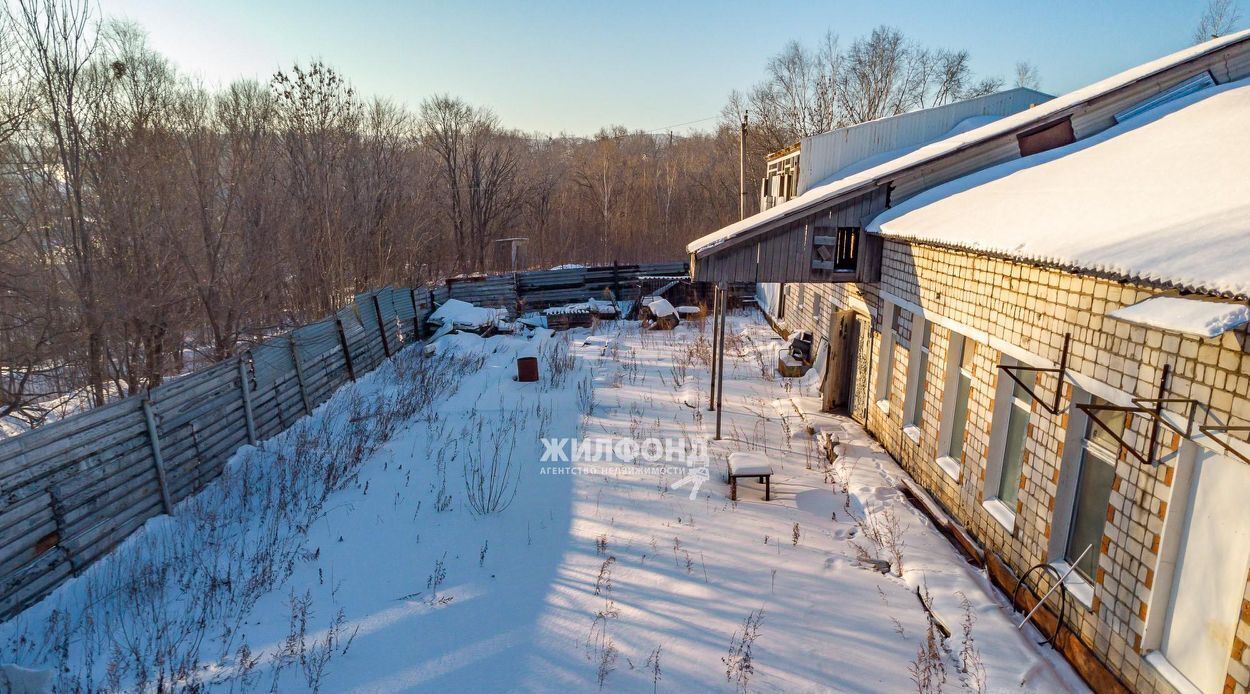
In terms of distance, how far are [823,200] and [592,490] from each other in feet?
17.9

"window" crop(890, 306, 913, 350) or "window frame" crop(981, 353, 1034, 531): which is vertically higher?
"window" crop(890, 306, 913, 350)

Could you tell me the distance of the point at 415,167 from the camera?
33.8 m

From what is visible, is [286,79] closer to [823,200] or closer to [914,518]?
[823,200]

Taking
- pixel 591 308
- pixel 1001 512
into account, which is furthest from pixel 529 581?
pixel 591 308

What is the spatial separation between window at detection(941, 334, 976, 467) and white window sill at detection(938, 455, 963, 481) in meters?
0.03

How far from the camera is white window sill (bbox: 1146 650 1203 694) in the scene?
3.76m

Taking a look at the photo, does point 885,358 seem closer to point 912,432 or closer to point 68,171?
point 912,432

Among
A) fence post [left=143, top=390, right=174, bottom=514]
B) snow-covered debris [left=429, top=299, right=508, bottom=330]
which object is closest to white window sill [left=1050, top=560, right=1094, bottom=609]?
fence post [left=143, top=390, right=174, bottom=514]

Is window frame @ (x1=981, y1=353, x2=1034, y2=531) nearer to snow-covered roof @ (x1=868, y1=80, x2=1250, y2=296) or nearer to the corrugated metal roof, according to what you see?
snow-covered roof @ (x1=868, y1=80, x2=1250, y2=296)

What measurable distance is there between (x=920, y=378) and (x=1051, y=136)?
3686mm

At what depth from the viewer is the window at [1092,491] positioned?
4.74 metres

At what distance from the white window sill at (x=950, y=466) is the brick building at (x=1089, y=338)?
3 centimetres

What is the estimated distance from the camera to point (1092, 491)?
16.4ft

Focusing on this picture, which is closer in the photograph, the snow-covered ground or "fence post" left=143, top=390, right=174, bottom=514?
the snow-covered ground
